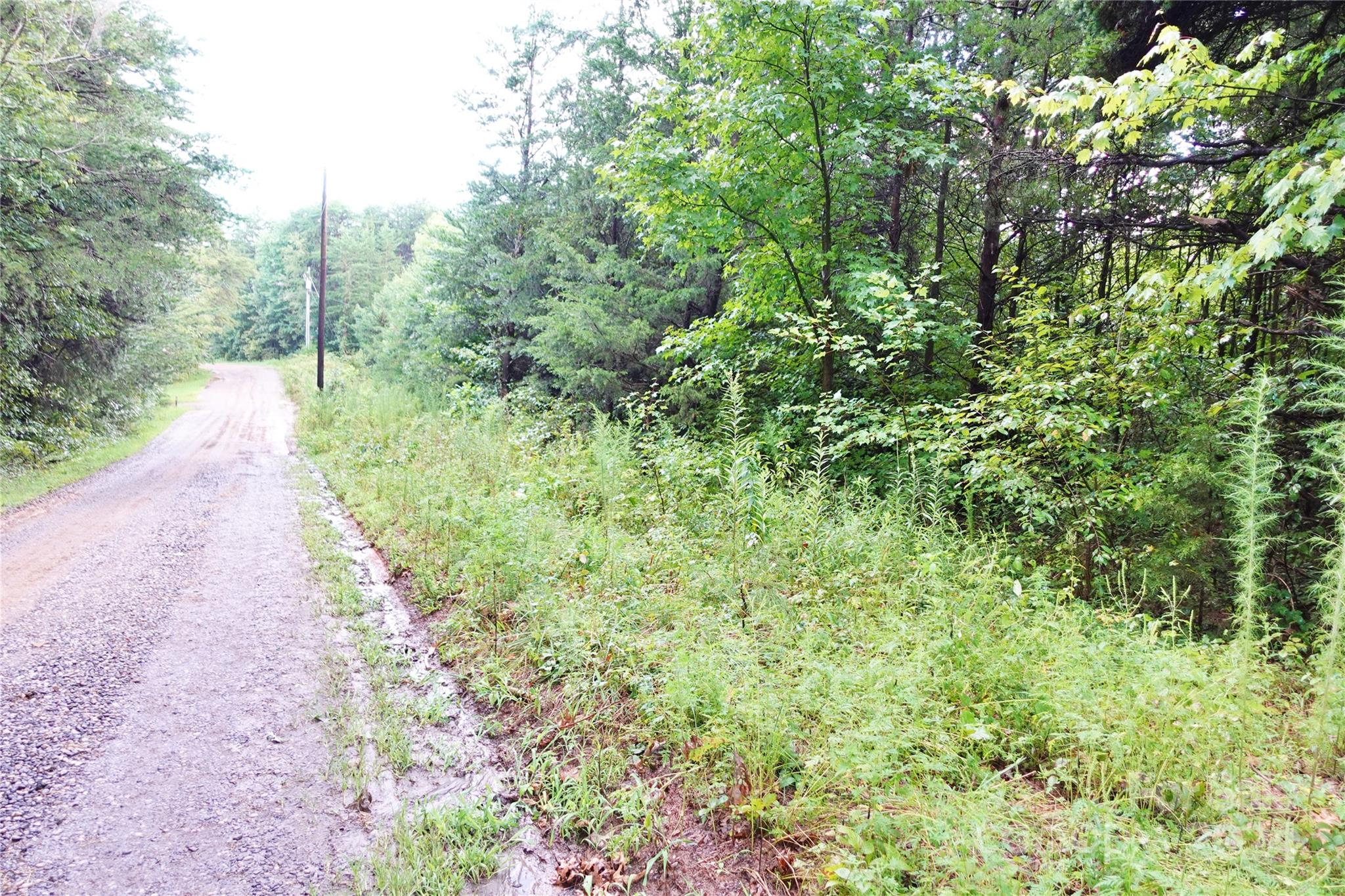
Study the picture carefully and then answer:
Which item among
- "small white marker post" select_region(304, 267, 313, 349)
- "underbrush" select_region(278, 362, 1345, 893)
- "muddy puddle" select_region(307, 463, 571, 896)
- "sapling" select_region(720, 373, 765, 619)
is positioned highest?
"small white marker post" select_region(304, 267, 313, 349)

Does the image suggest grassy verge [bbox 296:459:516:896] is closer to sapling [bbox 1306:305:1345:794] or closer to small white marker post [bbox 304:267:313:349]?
sapling [bbox 1306:305:1345:794]

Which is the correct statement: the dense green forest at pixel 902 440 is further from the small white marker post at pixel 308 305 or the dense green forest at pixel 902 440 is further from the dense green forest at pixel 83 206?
the small white marker post at pixel 308 305

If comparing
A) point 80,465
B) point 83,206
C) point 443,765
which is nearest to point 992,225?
point 443,765

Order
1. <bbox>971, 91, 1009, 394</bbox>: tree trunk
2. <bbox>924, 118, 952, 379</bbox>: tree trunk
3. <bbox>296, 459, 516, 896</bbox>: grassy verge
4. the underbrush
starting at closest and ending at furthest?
the underbrush → <bbox>296, 459, 516, 896</bbox>: grassy verge → <bbox>971, 91, 1009, 394</bbox>: tree trunk → <bbox>924, 118, 952, 379</bbox>: tree trunk

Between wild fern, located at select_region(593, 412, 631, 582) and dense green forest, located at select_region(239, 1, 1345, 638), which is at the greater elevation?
dense green forest, located at select_region(239, 1, 1345, 638)

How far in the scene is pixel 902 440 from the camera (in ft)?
23.2

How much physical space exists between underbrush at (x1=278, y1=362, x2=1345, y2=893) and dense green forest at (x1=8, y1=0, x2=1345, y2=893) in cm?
3

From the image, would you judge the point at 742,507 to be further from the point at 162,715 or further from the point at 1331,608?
the point at 162,715

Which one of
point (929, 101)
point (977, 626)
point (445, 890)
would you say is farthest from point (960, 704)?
point (929, 101)

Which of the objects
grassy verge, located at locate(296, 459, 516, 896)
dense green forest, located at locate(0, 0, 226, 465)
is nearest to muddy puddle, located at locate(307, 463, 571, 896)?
grassy verge, located at locate(296, 459, 516, 896)

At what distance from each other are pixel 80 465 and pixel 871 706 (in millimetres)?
15757

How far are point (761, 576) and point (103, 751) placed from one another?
13.9ft

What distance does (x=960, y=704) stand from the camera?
3316mm

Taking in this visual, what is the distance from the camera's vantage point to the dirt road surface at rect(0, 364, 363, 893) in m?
2.85
